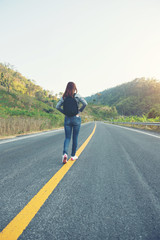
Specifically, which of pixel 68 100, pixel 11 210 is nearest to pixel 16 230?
pixel 11 210

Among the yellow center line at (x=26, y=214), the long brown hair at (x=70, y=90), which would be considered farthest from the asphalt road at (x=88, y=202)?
the long brown hair at (x=70, y=90)

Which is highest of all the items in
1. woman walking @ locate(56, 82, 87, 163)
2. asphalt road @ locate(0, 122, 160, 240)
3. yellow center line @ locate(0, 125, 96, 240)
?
woman walking @ locate(56, 82, 87, 163)

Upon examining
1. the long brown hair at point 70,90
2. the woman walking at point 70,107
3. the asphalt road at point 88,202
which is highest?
the long brown hair at point 70,90

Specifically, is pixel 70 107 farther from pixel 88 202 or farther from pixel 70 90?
pixel 88 202

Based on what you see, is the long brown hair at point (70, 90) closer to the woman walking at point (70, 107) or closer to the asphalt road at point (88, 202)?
the woman walking at point (70, 107)

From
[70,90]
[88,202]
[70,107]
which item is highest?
[70,90]

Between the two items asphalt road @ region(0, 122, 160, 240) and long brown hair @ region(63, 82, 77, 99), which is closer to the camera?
asphalt road @ region(0, 122, 160, 240)

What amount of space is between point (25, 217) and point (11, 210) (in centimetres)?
23

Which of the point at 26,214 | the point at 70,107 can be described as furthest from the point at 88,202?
the point at 70,107

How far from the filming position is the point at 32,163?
3.37 m

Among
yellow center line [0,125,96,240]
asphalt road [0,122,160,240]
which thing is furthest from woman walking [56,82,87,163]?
yellow center line [0,125,96,240]

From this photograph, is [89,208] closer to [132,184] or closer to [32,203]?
[32,203]

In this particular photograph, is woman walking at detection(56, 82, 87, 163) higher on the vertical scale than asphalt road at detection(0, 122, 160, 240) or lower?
higher

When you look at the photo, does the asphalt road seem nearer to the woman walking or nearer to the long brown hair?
the woman walking
